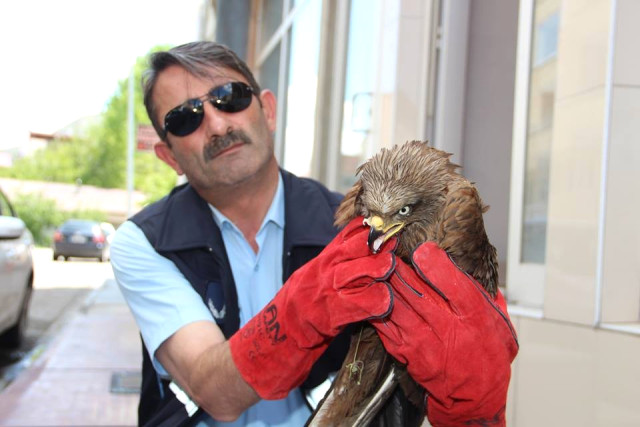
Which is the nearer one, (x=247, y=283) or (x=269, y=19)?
(x=247, y=283)

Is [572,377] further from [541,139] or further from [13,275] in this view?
[13,275]

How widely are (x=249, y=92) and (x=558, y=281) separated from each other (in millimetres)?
1500

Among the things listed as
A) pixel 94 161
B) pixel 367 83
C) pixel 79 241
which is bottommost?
pixel 79 241

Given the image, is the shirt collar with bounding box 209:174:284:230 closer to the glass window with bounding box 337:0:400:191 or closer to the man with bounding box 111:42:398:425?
the man with bounding box 111:42:398:425

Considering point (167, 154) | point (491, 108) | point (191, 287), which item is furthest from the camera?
point (491, 108)

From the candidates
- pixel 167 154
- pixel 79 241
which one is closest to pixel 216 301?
pixel 167 154

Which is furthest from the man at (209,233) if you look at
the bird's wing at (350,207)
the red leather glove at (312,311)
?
the bird's wing at (350,207)

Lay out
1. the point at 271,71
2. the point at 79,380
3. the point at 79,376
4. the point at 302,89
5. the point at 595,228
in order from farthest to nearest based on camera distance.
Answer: the point at 271,71, the point at 302,89, the point at 79,376, the point at 79,380, the point at 595,228

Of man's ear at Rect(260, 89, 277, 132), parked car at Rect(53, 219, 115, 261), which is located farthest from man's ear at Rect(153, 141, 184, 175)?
parked car at Rect(53, 219, 115, 261)

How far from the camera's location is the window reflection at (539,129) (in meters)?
3.28

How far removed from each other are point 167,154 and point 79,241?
1026 inches

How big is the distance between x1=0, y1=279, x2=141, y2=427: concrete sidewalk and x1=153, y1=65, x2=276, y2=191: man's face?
169 inches

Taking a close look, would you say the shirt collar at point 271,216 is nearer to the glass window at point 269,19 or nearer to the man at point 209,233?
the man at point 209,233

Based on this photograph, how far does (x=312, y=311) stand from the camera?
183 cm
